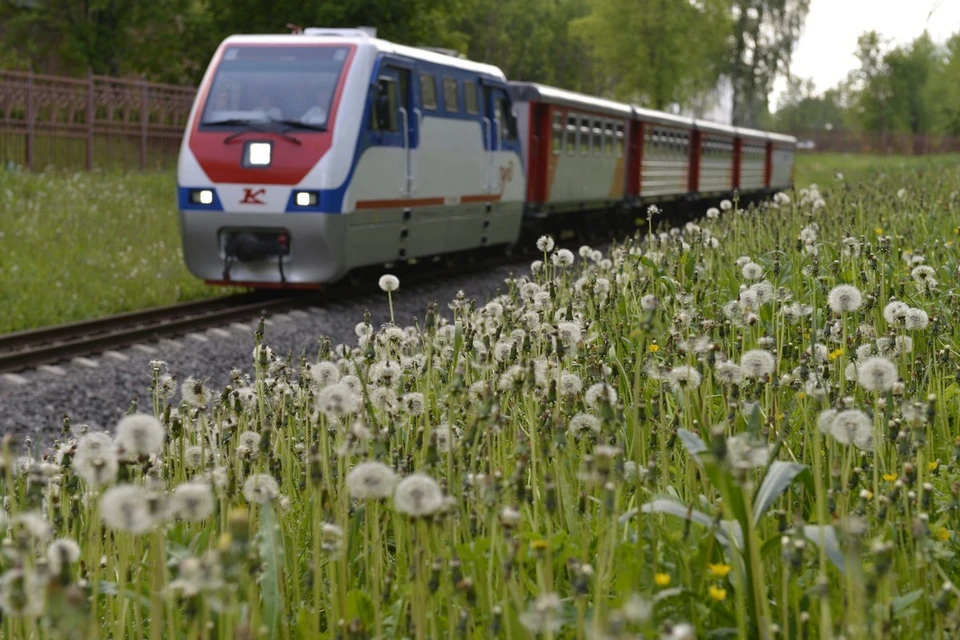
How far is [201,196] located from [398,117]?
2.19 m

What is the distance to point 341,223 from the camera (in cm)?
1251

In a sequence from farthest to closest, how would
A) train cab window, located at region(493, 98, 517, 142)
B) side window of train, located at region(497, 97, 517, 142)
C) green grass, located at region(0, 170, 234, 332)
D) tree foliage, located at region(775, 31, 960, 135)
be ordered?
1. tree foliage, located at region(775, 31, 960, 135)
2. side window of train, located at region(497, 97, 517, 142)
3. train cab window, located at region(493, 98, 517, 142)
4. green grass, located at region(0, 170, 234, 332)

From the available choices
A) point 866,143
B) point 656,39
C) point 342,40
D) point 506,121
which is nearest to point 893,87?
point 866,143

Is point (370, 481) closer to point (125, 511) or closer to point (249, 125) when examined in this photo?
point (125, 511)

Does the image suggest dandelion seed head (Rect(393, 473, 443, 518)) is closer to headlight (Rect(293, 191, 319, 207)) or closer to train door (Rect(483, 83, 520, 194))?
headlight (Rect(293, 191, 319, 207))

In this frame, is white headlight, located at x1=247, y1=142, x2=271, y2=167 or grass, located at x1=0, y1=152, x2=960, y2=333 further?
grass, located at x1=0, y1=152, x2=960, y2=333

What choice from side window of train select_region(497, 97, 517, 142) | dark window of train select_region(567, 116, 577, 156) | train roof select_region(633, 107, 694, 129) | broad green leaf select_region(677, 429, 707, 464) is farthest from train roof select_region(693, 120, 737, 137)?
broad green leaf select_region(677, 429, 707, 464)

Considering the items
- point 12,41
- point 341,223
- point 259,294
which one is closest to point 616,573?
point 341,223

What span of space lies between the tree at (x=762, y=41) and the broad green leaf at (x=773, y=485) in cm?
7005

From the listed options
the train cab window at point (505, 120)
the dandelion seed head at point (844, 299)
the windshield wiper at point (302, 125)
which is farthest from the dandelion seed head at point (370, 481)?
the train cab window at point (505, 120)

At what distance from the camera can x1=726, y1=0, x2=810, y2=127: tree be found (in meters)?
71.4

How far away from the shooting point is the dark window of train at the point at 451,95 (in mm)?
14898

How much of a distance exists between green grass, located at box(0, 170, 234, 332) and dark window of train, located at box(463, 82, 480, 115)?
12.0 feet

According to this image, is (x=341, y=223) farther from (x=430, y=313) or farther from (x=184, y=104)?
(x=184, y=104)
